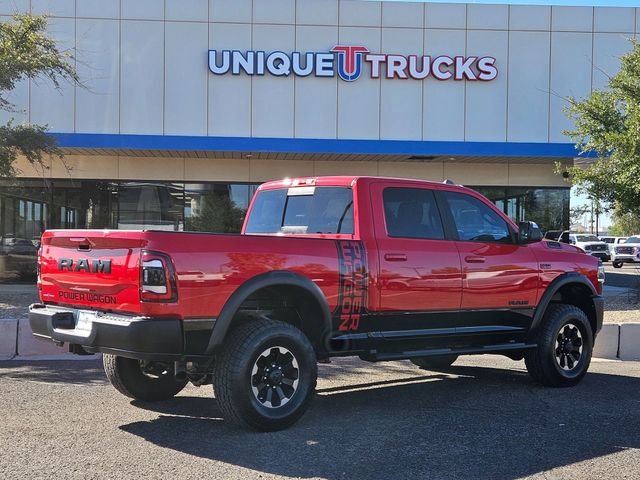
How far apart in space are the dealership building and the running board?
10239mm

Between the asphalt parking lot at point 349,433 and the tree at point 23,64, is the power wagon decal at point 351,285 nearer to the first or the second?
the asphalt parking lot at point 349,433

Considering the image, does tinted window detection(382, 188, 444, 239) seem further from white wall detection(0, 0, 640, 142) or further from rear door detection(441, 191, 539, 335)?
white wall detection(0, 0, 640, 142)

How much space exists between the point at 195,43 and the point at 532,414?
45.3 ft

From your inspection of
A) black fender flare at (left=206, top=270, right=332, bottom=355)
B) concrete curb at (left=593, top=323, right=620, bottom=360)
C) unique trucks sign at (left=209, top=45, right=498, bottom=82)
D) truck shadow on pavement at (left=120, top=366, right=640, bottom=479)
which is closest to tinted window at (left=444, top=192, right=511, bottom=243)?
truck shadow on pavement at (left=120, top=366, right=640, bottom=479)

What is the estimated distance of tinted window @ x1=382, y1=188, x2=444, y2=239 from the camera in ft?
19.2

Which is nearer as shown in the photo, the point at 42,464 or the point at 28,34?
the point at 42,464

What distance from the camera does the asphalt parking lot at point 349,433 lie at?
4262 millimetres

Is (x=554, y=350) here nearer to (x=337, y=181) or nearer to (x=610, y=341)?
(x=610, y=341)

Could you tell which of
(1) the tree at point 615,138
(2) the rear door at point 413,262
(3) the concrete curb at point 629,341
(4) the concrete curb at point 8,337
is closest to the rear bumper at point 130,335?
(2) the rear door at point 413,262

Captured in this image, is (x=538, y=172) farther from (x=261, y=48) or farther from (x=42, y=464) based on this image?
(x=42, y=464)

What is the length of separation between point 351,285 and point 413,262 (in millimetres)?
698

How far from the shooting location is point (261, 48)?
54.9 feet

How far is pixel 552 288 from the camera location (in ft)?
22.0

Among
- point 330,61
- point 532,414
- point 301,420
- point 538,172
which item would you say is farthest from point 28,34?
point 538,172
